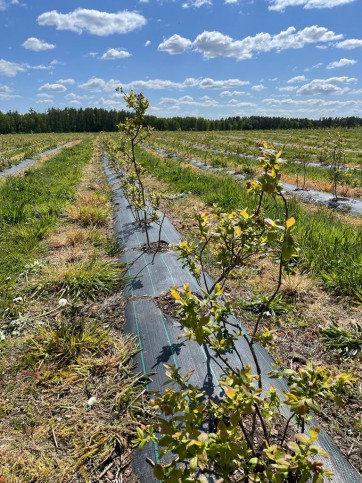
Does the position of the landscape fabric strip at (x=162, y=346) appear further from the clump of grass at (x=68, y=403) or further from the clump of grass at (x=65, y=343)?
the clump of grass at (x=65, y=343)

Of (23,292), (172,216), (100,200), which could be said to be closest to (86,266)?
(23,292)

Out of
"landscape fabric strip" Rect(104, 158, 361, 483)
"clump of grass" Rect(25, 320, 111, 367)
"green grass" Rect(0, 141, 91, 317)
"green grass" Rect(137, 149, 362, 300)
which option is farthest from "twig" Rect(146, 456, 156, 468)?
"green grass" Rect(137, 149, 362, 300)

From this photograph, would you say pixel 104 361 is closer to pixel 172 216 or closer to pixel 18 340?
pixel 18 340

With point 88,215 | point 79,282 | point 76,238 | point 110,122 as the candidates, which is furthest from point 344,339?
point 110,122

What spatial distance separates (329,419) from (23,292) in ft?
11.9

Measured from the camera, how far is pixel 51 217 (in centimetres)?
624

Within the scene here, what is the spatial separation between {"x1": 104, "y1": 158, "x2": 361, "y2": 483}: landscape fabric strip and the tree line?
75.2 m

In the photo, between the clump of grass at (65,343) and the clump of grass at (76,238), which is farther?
the clump of grass at (76,238)

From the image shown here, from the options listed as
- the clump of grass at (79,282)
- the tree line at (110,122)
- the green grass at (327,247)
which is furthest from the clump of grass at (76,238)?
the tree line at (110,122)

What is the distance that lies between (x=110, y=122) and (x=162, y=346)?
3546 inches

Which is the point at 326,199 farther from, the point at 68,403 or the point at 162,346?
the point at 68,403

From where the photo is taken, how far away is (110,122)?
82.6 metres

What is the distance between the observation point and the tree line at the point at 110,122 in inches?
2852

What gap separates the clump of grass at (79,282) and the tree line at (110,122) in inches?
2966
